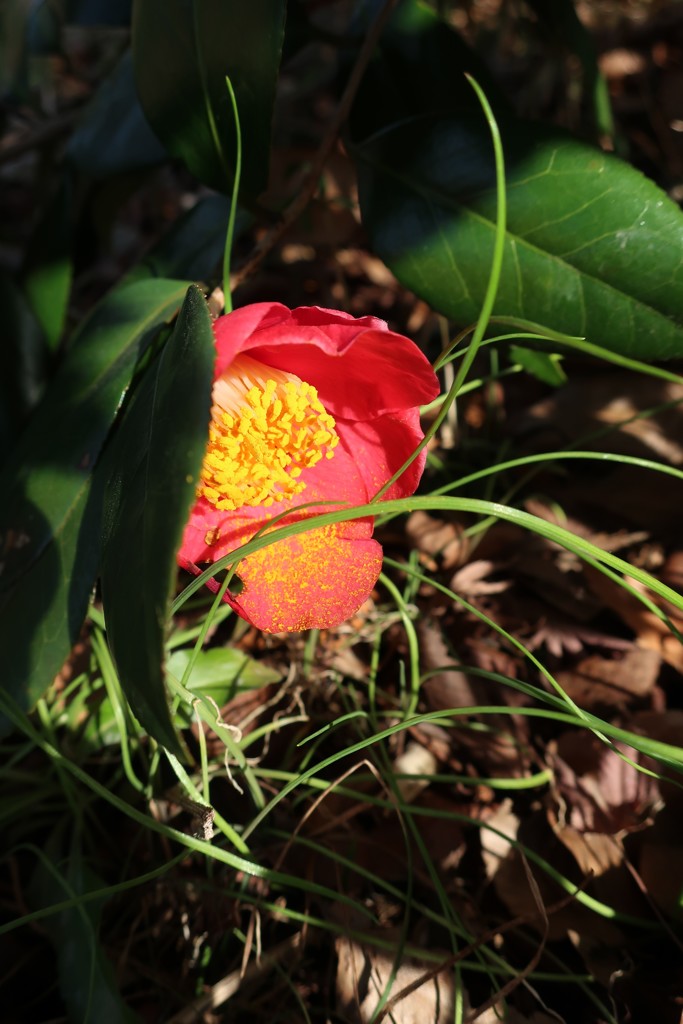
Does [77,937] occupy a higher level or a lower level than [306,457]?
lower

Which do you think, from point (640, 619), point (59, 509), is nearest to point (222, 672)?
point (59, 509)

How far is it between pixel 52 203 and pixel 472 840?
43.2 inches

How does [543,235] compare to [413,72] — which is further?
[413,72]

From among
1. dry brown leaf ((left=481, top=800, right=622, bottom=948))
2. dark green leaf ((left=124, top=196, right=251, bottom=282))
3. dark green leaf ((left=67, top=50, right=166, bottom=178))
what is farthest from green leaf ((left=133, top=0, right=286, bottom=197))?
dry brown leaf ((left=481, top=800, right=622, bottom=948))

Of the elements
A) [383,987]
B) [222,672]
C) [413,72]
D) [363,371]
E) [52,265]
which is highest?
[413,72]

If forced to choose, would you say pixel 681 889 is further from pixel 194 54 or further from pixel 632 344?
pixel 194 54

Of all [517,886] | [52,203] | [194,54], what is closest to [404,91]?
[194,54]

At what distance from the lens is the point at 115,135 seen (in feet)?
3.67

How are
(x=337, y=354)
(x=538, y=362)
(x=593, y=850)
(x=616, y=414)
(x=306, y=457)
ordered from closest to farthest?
(x=337, y=354), (x=306, y=457), (x=593, y=850), (x=538, y=362), (x=616, y=414)

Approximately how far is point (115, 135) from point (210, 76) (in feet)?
1.25

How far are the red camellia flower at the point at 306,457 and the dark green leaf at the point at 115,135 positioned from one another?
1.64 feet

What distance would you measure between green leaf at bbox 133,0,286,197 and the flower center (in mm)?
255

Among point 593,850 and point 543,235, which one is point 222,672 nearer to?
point 593,850

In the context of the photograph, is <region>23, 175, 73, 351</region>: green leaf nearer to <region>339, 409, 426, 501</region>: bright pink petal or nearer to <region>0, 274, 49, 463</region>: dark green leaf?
<region>0, 274, 49, 463</region>: dark green leaf
